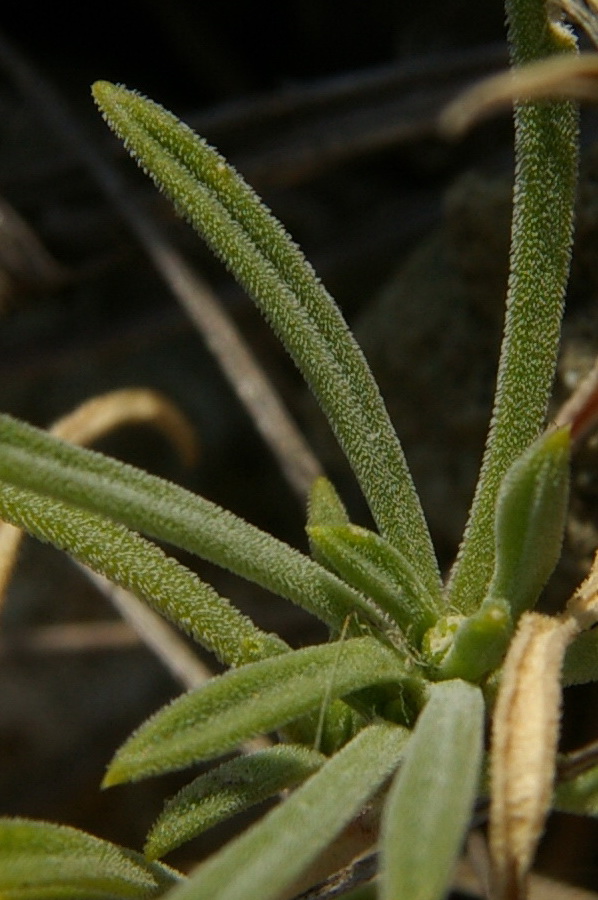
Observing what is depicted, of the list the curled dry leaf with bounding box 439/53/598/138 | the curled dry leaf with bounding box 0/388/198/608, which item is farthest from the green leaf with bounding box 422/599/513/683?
the curled dry leaf with bounding box 0/388/198/608

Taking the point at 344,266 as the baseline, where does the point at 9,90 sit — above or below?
above

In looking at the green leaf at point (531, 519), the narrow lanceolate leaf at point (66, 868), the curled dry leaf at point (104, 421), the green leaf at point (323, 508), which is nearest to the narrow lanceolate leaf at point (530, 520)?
the green leaf at point (531, 519)

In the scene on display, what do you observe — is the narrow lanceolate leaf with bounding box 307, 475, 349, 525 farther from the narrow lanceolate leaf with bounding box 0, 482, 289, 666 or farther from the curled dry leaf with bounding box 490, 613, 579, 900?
the curled dry leaf with bounding box 490, 613, 579, 900

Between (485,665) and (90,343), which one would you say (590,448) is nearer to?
(485,665)

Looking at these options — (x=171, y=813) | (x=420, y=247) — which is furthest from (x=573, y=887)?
(x=420, y=247)

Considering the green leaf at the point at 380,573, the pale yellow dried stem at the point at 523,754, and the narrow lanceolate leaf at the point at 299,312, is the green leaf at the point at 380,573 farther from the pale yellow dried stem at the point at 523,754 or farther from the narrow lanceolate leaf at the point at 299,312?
the pale yellow dried stem at the point at 523,754

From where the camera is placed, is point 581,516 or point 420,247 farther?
point 420,247
